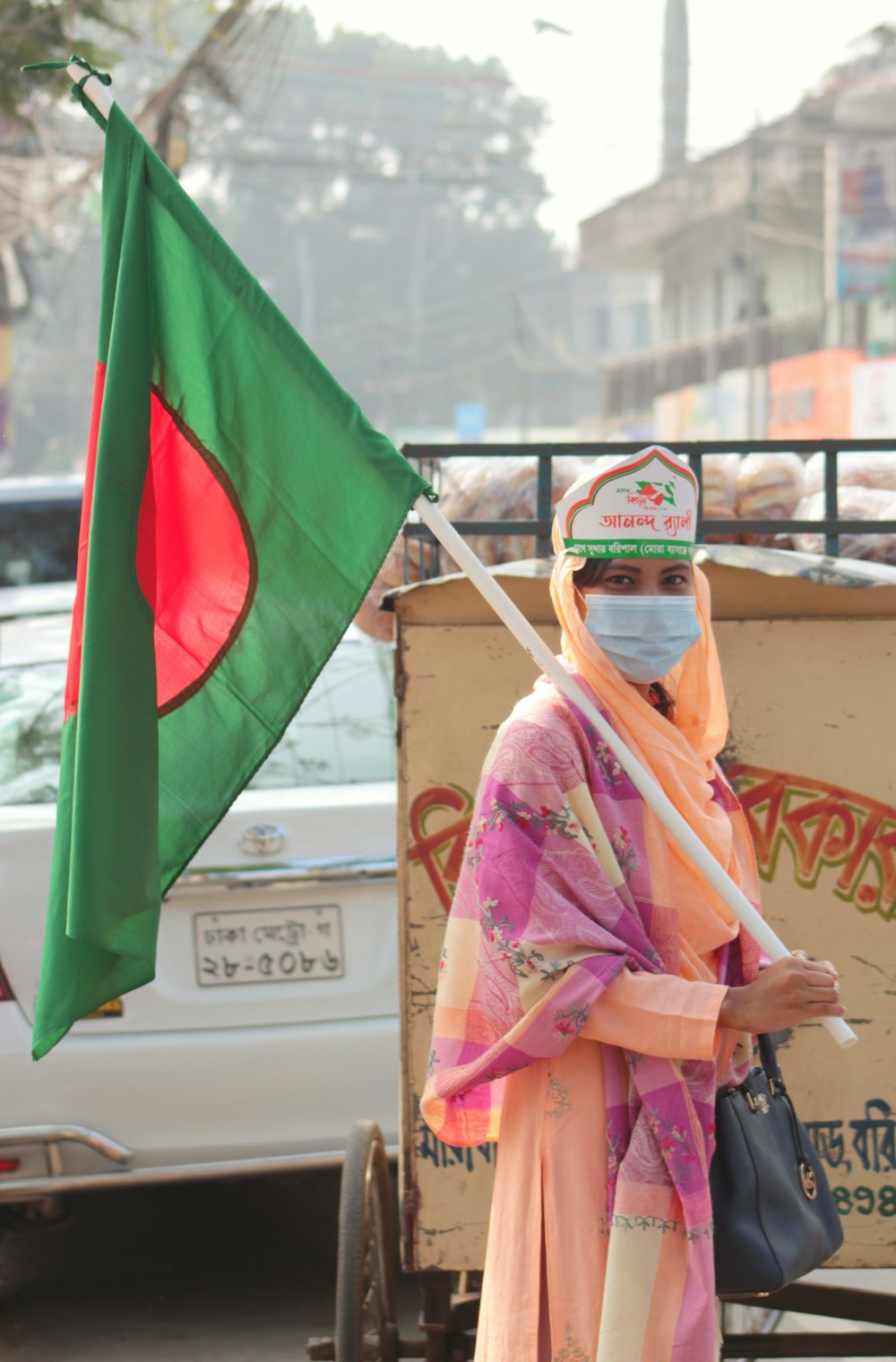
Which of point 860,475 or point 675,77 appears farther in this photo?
point 675,77

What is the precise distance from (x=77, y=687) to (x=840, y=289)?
31195mm

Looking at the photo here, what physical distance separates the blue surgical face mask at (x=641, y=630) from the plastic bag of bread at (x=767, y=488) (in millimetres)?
1193

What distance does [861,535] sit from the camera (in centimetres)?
324

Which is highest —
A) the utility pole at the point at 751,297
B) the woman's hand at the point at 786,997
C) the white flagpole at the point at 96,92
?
the utility pole at the point at 751,297

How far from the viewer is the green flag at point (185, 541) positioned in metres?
2.33

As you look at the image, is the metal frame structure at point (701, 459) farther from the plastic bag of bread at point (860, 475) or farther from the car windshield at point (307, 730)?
the car windshield at point (307, 730)

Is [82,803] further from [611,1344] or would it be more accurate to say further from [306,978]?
[306,978]

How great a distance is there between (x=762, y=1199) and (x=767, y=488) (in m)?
1.65

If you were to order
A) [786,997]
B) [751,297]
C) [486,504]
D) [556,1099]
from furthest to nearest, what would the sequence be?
[751,297], [486,504], [556,1099], [786,997]

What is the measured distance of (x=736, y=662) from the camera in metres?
2.90

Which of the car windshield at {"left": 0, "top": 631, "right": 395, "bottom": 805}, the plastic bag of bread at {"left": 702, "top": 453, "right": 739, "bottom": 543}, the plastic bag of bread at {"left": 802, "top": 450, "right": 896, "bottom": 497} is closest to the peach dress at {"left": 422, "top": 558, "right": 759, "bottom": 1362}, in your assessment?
the plastic bag of bread at {"left": 702, "top": 453, "right": 739, "bottom": 543}

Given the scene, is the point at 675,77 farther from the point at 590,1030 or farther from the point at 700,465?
the point at 590,1030

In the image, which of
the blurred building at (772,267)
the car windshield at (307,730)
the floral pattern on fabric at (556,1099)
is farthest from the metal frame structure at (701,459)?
the blurred building at (772,267)

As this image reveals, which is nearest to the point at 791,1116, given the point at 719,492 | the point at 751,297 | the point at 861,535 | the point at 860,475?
the point at 861,535
